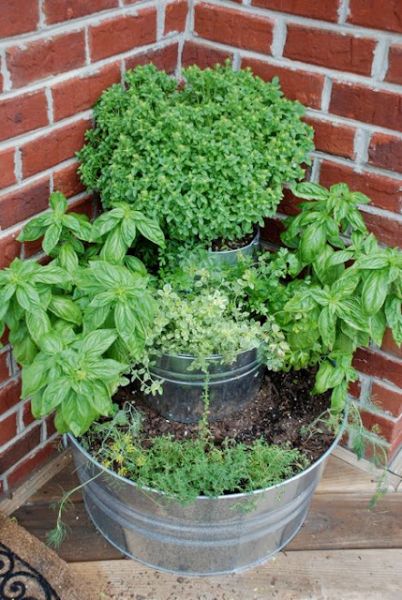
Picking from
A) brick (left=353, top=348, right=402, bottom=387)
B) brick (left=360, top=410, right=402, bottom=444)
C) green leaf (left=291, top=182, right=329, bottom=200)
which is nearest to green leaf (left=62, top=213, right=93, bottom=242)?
green leaf (left=291, top=182, right=329, bottom=200)

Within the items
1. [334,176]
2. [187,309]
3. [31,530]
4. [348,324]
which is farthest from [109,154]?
[31,530]

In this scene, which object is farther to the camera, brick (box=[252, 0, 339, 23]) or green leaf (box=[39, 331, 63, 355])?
brick (box=[252, 0, 339, 23])

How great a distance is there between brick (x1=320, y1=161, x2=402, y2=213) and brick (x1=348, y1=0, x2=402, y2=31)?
1.06ft

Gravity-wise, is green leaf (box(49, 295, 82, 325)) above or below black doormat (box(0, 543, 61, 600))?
above

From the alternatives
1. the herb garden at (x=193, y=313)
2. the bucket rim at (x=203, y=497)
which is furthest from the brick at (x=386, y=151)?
the bucket rim at (x=203, y=497)

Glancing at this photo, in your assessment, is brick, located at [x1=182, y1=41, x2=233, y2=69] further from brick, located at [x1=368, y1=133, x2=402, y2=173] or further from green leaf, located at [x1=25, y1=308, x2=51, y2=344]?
green leaf, located at [x1=25, y1=308, x2=51, y2=344]

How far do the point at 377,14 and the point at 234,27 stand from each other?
36 centimetres

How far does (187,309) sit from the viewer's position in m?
1.50

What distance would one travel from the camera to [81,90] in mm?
1566

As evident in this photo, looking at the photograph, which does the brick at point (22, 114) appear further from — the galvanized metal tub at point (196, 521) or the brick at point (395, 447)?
the brick at point (395, 447)

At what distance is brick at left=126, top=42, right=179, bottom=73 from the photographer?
167 cm

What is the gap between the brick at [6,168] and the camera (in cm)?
144

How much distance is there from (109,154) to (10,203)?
25cm

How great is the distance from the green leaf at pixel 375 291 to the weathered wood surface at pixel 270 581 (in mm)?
672
